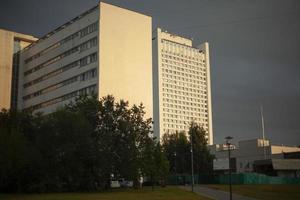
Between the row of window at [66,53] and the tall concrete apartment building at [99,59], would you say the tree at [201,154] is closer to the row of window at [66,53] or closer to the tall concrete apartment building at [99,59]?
the tall concrete apartment building at [99,59]

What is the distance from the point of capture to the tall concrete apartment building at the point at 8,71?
114 metres

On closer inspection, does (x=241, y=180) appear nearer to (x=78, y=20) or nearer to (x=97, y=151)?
(x=97, y=151)

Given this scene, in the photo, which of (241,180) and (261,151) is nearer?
(241,180)

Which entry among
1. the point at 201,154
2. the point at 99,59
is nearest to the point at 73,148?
the point at 99,59

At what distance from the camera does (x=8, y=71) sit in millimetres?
115375

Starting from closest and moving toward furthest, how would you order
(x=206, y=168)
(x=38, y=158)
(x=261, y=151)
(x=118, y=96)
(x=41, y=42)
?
(x=38, y=158) → (x=118, y=96) → (x=206, y=168) → (x=41, y=42) → (x=261, y=151)

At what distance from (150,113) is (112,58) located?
17.1 meters

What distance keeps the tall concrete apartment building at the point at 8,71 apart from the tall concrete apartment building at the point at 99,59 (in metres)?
10.3

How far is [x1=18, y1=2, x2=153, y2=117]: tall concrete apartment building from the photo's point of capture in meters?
93.1

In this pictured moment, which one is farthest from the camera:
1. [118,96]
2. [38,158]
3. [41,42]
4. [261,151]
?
[261,151]

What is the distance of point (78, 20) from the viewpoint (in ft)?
322

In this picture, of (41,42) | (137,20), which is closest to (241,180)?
(137,20)

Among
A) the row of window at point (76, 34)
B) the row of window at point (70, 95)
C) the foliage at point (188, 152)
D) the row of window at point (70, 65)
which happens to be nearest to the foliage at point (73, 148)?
the row of window at point (70, 95)

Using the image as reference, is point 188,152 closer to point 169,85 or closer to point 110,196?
point 110,196
